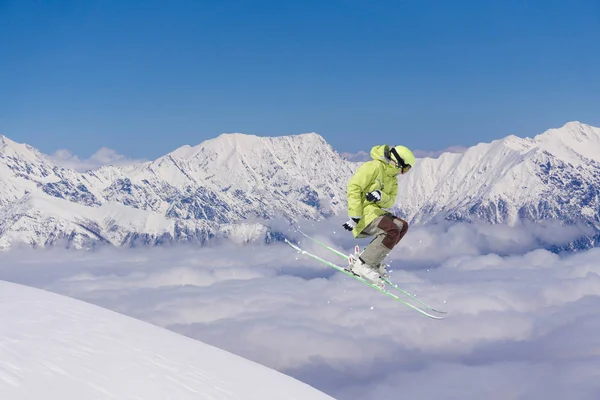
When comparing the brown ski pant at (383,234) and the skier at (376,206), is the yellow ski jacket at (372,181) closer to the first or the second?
the skier at (376,206)

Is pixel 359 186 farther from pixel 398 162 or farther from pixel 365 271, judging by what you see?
pixel 365 271

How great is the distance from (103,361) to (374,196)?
24.3ft

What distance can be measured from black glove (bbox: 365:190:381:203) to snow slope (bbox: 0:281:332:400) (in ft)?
17.0

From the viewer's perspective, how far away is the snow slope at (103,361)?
360 inches

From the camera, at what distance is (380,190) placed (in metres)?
Result: 14.8

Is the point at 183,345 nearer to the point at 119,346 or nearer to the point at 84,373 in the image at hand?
Result: the point at 119,346

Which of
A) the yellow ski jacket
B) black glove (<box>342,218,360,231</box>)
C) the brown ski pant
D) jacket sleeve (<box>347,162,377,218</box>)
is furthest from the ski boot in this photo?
jacket sleeve (<box>347,162,377,218</box>)

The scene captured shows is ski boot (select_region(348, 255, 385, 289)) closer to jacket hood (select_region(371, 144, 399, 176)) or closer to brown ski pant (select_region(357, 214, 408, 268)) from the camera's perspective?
brown ski pant (select_region(357, 214, 408, 268))

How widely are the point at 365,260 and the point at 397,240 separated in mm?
1367

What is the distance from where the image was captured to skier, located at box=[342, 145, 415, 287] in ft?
47.4

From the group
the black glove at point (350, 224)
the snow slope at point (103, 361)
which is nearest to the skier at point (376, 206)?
the black glove at point (350, 224)

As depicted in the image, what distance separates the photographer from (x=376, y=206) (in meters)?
15.6

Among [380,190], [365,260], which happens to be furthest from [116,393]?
[365,260]

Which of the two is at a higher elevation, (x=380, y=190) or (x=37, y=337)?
(x=380, y=190)
